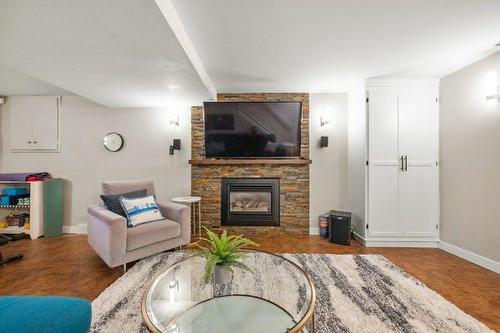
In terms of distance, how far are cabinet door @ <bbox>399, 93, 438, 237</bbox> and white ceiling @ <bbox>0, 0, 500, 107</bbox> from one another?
423 mm

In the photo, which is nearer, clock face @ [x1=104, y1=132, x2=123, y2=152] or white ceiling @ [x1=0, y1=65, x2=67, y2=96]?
white ceiling @ [x1=0, y1=65, x2=67, y2=96]

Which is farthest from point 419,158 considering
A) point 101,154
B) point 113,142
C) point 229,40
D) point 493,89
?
point 101,154

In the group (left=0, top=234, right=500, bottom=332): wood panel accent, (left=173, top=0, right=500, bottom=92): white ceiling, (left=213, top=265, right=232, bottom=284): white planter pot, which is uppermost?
(left=173, top=0, right=500, bottom=92): white ceiling

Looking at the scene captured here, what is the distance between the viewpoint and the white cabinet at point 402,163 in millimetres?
2963

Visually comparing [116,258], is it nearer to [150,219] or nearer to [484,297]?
[150,219]

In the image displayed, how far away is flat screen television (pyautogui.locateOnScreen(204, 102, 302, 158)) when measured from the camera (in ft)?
11.1

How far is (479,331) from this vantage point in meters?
1.47

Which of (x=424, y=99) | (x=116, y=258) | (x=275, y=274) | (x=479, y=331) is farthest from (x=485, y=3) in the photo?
(x=116, y=258)

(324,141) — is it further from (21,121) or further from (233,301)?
(21,121)

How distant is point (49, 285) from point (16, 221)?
7.80 ft

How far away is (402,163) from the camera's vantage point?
2.98 m

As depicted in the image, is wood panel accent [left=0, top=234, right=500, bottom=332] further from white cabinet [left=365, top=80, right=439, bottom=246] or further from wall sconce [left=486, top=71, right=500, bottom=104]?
wall sconce [left=486, top=71, right=500, bottom=104]

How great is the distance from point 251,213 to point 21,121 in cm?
421

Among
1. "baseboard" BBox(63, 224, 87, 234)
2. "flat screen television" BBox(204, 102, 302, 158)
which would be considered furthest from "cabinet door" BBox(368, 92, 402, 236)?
"baseboard" BBox(63, 224, 87, 234)
